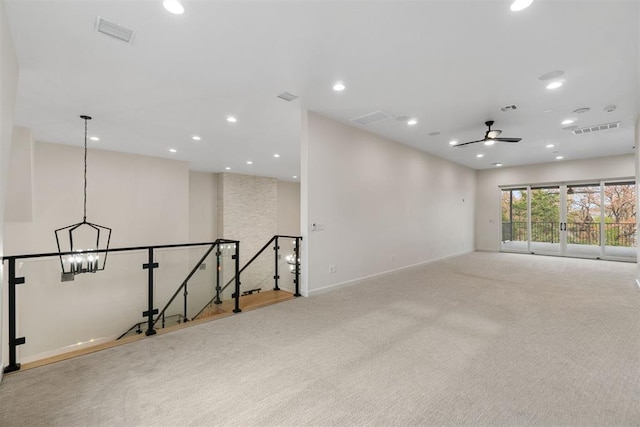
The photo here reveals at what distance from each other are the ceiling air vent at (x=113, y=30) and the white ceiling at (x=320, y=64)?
0.08 metres

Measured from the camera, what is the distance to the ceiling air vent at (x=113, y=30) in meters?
2.61

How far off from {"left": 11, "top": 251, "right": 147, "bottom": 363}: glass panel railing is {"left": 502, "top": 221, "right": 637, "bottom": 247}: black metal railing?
459 inches

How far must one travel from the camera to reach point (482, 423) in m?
1.82

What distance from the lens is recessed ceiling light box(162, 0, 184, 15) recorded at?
7.70ft

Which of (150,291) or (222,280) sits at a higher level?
(150,291)

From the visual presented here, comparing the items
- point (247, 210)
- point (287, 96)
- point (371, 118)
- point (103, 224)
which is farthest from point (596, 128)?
point (103, 224)

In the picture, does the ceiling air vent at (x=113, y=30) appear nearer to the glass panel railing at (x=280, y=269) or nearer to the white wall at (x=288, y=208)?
the glass panel railing at (x=280, y=269)

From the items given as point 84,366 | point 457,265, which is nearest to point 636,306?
point 457,265

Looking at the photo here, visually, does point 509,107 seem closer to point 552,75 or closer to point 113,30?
point 552,75

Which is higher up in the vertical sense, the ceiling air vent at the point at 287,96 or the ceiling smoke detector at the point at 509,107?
the ceiling smoke detector at the point at 509,107

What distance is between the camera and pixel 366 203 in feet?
19.5

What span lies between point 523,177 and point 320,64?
Result: 9.88 m

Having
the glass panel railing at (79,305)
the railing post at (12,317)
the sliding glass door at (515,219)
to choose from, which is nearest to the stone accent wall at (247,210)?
the glass panel railing at (79,305)

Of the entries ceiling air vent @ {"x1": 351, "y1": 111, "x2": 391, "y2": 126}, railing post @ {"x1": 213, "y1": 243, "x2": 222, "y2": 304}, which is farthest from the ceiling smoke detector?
railing post @ {"x1": 213, "y1": 243, "x2": 222, "y2": 304}
